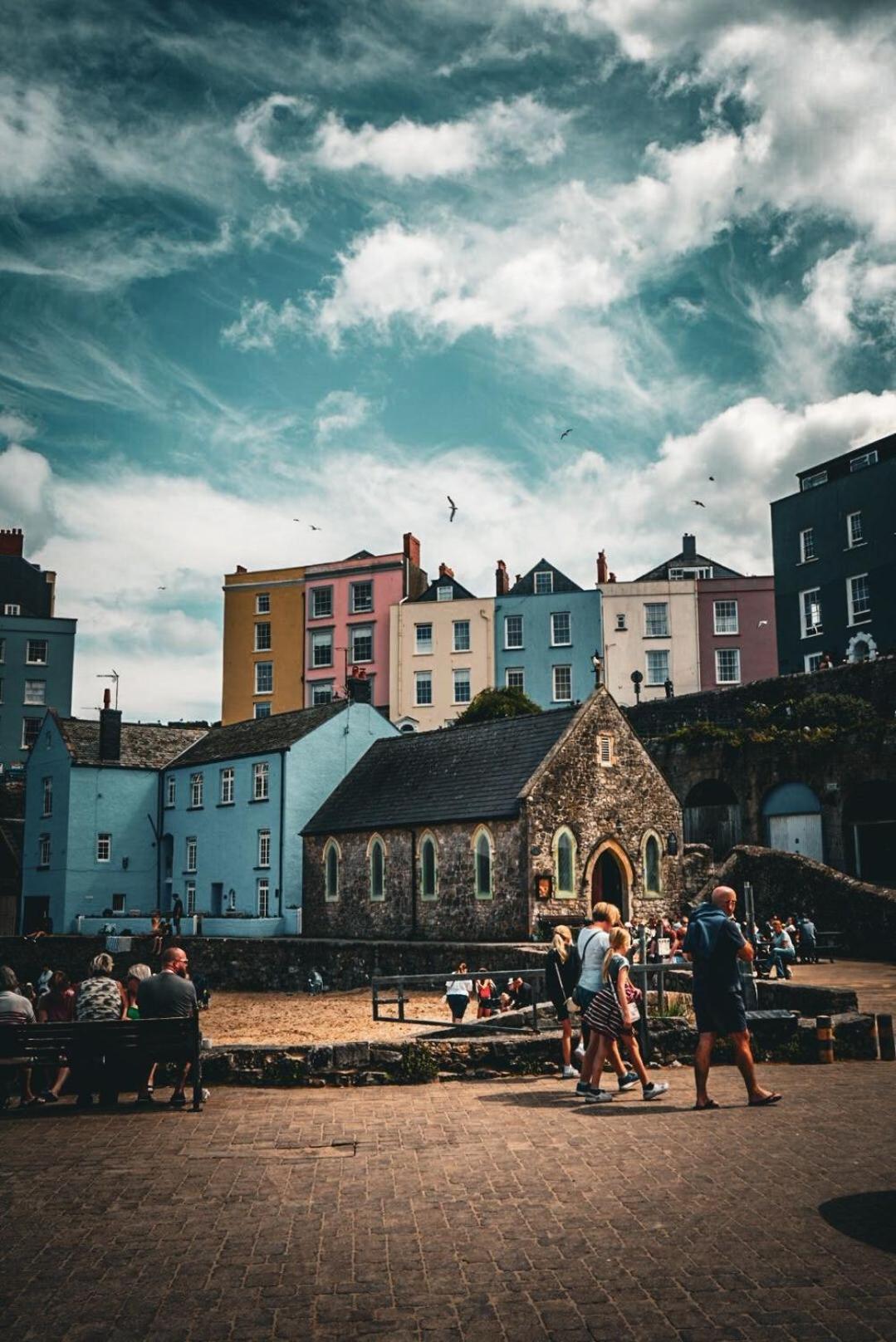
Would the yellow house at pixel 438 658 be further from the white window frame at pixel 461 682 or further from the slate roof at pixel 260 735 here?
the slate roof at pixel 260 735

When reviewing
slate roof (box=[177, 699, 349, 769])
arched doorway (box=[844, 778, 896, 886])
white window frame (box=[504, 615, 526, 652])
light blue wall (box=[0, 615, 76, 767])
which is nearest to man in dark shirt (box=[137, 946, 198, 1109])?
arched doorway (box=[844, 778, 896, 886])

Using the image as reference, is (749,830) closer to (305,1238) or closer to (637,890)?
(637,890)

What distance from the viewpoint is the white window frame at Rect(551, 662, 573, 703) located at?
62.0 meters

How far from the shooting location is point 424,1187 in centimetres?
815

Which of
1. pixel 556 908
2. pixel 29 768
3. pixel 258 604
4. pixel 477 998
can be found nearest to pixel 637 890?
pixel 556 908

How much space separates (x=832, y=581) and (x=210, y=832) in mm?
27872

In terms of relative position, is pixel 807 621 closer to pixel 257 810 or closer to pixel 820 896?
pixel 820 896

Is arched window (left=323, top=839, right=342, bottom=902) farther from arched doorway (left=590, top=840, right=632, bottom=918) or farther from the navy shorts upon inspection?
the navy shorts

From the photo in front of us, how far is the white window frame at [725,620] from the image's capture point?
6003 cm

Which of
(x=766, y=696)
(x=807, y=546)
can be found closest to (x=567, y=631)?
(x=807, y=546)

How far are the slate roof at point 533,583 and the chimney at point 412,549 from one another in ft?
19.6

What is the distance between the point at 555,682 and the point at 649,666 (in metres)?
4.98

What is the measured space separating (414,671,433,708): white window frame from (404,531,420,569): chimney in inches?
283

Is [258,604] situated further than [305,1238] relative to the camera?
Yes
